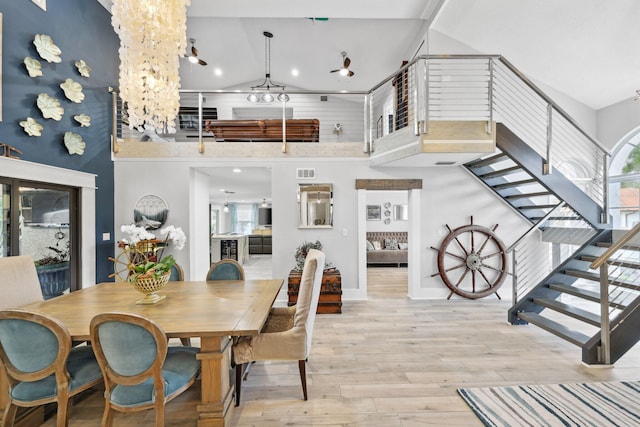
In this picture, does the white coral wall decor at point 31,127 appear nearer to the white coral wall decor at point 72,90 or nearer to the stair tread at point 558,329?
the white coral wall decor at point 72,90

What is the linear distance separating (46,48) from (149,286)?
340cm

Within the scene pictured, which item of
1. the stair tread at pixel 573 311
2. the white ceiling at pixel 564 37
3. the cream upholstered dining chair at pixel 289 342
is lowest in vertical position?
the stair tread at pixel 573 311

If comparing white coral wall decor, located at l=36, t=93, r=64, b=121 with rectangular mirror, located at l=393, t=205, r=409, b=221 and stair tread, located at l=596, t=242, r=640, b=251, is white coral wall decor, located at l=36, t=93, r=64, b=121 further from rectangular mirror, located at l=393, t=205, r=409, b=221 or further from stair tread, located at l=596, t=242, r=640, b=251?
rectangular mirror, located at l=393, t=205, r=409, b=221

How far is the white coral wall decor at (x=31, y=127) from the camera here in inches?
126

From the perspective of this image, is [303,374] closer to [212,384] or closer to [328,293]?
[212,384]

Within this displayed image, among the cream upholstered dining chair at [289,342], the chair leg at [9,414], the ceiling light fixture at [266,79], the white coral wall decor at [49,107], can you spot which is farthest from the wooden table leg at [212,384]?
the ceiling light fixture at [266,79]

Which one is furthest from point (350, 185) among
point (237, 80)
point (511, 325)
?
point (237, 80)

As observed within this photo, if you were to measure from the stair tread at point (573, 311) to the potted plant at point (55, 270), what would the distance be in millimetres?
6095

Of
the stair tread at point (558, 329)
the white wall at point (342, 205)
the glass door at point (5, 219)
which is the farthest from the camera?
the white wall at point (342, 205)

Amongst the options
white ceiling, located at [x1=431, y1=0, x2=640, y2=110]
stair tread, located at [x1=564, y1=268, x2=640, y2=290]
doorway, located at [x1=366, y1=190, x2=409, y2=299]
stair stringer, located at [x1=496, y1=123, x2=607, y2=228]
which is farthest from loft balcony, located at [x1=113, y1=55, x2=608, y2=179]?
doorway, located at [x1=366, y1=190, x2=409, y2=299]

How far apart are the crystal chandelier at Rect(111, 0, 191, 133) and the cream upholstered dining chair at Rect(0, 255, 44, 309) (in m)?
1.52

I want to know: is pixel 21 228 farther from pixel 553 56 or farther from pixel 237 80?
pixel 553 56

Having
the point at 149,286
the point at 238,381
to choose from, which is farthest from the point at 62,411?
the point at 238,381

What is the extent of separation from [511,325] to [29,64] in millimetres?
6529
